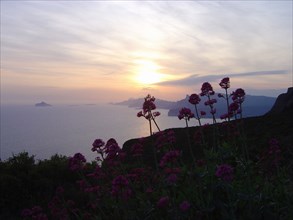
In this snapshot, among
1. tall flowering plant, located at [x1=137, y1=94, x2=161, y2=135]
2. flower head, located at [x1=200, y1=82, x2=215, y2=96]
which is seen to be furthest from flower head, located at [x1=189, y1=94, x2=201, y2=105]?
tall flowering plant, located at [x1=137, y1=94, x2=161, y2=135]

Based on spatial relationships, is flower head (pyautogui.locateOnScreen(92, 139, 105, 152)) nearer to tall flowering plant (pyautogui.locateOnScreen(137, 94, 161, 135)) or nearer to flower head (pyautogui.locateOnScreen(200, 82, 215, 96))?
tall flowering plant (pyautogui.locateOnScreen(137, 94, 161, 135))

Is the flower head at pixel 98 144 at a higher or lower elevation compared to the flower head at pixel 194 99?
lower

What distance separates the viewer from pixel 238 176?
20.6ft

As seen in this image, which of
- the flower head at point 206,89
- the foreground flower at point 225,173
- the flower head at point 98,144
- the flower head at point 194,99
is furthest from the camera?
the flower head at point 206,89

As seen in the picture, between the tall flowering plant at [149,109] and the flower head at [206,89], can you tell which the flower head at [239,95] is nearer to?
the flower head at [206,89]

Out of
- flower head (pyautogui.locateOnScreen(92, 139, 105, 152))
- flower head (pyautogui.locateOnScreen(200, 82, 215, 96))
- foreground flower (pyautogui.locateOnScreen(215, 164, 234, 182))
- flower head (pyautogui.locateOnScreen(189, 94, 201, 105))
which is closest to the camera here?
foreground flower (pyautogui.locateOnScreen(215, 164, 234, 182))

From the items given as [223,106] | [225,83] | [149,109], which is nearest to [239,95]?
[225,83]

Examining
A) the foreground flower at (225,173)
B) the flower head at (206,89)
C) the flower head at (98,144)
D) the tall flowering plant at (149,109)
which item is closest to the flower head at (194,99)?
the flower head at (206,89)

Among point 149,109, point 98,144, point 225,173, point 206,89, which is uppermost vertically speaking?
point 206,89

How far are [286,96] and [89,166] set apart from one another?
22.8m

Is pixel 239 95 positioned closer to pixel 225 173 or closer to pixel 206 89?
pixel 206 89

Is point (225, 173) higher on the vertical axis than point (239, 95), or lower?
lower

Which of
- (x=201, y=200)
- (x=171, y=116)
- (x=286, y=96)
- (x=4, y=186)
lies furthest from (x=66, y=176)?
(x=171, y=116)

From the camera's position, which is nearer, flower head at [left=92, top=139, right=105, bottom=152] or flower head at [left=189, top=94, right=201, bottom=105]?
flower head at [left=92, top=139, right=105, bottom=152]
